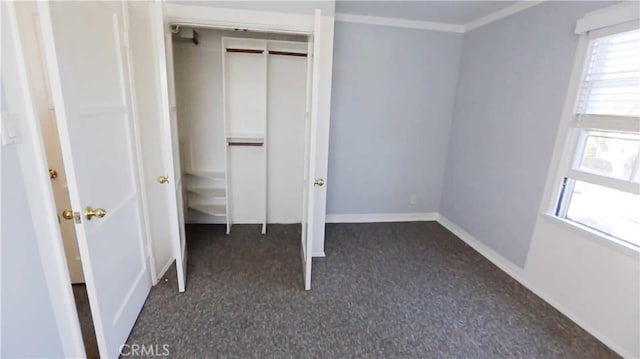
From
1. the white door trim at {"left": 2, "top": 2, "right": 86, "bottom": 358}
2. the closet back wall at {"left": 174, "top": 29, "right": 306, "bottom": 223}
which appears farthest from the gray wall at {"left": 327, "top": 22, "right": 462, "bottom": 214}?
the white door trim at {"left": 2, "top": 2, "right": 86, "bottom": 358}

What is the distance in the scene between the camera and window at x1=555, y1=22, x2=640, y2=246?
1.81 meters

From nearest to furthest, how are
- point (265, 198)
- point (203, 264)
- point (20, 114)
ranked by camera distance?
1. point (20, 114)
2. point (203, 264)
3. point (265, 198)

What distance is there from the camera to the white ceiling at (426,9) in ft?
8.76

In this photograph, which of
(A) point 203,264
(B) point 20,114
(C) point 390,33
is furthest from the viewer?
(C) point 390,33

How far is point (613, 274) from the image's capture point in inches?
73.5

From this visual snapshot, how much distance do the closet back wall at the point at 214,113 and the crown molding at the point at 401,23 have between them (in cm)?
54

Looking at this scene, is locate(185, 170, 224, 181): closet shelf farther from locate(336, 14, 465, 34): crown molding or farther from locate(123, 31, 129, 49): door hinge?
locate(336, 14, 465, 34): crown molding

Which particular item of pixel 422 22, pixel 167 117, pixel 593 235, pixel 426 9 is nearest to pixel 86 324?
pixel 167 117

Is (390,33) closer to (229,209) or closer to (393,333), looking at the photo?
(229,209)

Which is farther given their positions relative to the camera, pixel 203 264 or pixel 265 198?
pixel 265 198

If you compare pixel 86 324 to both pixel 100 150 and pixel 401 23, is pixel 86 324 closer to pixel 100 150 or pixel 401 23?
pixel 100 150

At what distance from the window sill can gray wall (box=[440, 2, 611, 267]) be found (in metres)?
0.19

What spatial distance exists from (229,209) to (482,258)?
2.74 metres

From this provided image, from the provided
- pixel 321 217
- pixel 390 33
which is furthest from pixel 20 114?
pixel 390 33
